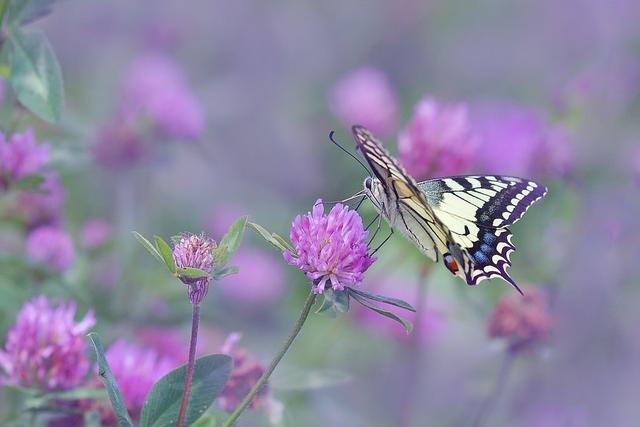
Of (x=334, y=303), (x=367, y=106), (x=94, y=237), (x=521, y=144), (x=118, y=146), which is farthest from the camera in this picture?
(x=367, y=106)

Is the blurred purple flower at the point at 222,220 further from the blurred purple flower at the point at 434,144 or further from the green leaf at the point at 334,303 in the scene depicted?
the green leaf at the point at 334,303

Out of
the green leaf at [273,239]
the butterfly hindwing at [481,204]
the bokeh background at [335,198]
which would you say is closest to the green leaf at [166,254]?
the green leaf at [273,239]

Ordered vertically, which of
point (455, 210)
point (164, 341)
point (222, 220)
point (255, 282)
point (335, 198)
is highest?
point (335, 198)

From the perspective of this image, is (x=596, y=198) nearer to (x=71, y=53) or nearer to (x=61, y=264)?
(x=61, y=264)

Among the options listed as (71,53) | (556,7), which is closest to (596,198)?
(71,53)

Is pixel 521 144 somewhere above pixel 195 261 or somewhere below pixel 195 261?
above

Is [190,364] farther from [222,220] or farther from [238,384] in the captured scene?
[222,220]

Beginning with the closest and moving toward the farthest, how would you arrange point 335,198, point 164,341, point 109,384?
point 109,384, point 164,341, point 335,198

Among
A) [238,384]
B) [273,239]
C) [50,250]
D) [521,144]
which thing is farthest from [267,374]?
[521,144]
